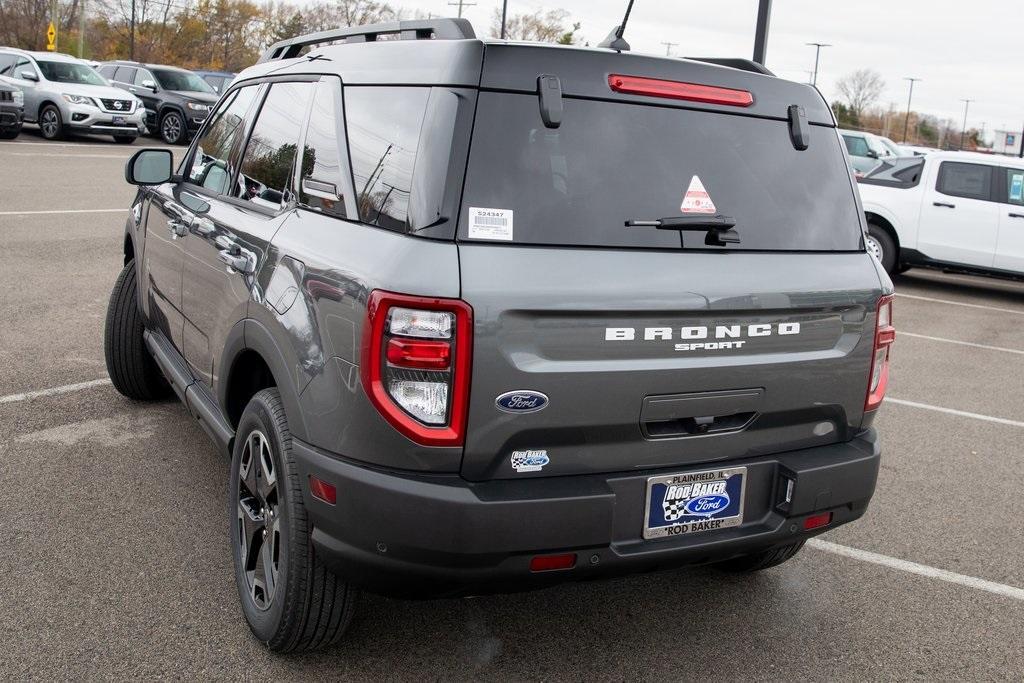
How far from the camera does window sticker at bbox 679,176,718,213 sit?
296cm

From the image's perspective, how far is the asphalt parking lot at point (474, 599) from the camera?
3.22 meters

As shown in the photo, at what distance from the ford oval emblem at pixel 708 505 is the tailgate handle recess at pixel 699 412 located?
19 cm

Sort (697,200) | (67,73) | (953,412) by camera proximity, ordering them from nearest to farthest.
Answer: (697,200) < (953,412) < (67,73)

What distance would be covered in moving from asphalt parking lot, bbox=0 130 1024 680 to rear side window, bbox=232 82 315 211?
1379mm

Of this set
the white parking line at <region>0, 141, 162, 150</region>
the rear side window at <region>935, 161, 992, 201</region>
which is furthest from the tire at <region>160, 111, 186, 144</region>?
the rear side window at <region>935, 161, 992, 201</region>

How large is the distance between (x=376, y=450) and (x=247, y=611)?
3.30 feet

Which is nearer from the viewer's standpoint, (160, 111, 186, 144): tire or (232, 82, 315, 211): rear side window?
(232, 82, 315, 211): rear side window

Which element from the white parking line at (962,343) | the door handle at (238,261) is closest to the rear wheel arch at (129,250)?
the door handle at (238,261)

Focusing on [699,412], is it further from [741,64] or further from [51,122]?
[51,122]

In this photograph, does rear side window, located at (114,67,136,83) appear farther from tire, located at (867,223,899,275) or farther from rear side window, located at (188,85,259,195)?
rear side window, located at (188,85,259,195)

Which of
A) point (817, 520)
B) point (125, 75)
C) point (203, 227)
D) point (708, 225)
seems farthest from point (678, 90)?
point (125, 75)

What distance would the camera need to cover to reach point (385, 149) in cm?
288

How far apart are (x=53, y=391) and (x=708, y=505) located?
4150 mm

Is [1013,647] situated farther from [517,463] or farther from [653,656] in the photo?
[517,463]
